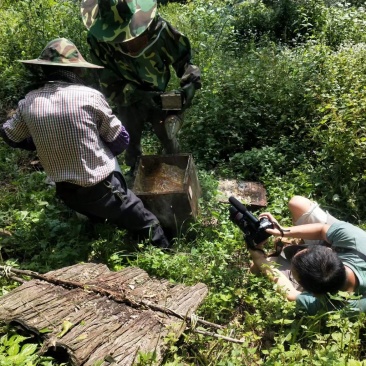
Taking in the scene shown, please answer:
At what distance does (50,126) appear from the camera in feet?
9.07

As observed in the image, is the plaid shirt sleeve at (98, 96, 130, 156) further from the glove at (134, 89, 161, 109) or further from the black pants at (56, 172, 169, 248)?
the glove at (134, 89, 161, 109)

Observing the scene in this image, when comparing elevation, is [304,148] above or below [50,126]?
below

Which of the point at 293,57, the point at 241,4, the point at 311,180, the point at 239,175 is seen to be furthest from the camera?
the point at 241,4

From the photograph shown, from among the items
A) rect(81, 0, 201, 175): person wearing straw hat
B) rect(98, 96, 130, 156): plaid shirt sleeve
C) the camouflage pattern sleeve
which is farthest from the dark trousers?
rect(98, 96, 130, 156): plaid shirt sleeve

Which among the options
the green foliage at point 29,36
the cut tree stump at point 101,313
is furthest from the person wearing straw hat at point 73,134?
the green foliage at point 29,36

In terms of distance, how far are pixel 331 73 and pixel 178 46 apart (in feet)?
6.33

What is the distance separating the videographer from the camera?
2.40 metres

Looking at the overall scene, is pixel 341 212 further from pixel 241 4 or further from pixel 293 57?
pixel 241 4

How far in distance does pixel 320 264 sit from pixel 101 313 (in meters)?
1.29

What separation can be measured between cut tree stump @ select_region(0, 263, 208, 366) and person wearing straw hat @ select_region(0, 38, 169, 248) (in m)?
0.54

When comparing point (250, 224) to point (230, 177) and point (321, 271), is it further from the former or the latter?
point (230, 177)

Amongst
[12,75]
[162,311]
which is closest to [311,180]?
[162,311]

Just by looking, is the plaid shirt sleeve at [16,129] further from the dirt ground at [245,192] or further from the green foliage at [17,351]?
the dirt ground at [245,192]

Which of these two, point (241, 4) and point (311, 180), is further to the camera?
point (241, 4)
